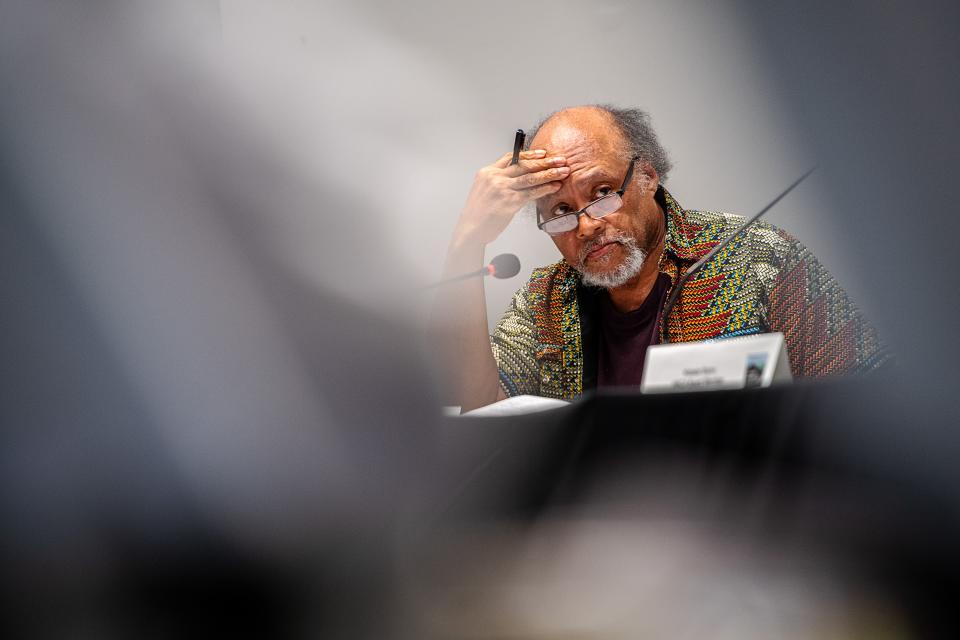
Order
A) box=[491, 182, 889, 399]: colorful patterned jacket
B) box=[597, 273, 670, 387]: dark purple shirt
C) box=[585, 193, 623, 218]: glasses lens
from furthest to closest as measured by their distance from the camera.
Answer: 1. box=[585, 193, 623, 218]: glasses lens
2. box=[597, 273, 670, 387]: dark purple shirt
3. box=[491, 182, 889, 399]: colorful patterned jacket

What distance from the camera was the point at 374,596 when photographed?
0.94 ft

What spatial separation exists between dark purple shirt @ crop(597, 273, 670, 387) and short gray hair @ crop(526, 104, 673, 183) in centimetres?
37

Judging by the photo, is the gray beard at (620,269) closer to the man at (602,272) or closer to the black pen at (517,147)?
the man at (602,272)

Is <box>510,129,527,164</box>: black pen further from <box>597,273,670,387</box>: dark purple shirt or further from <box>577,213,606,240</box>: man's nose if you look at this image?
<box>597,273,670,387</box>: dark purple shirt

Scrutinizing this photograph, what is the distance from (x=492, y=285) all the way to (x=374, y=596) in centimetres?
170

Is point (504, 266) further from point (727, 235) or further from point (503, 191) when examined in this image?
point (727, 235)

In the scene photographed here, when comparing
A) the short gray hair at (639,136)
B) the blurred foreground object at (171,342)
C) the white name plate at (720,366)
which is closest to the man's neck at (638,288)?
the short gray hair at (639,136)

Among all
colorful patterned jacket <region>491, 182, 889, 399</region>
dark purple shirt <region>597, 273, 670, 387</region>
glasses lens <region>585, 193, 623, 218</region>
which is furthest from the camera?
glasses lens <region>585, 193, 623, 218</region>

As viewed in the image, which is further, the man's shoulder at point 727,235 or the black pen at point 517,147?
the black pen at point 517,147

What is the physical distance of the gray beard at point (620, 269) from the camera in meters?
1.61

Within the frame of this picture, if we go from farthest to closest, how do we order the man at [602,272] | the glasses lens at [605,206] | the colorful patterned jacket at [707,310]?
the glasses lens at [605,206]
the man at [602,272]
the colorful patterned jacket at [707,310]

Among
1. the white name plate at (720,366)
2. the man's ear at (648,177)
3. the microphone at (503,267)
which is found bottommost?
the microphone at (503,267)

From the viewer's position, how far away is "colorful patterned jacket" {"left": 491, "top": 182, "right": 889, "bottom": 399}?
4.11 feet

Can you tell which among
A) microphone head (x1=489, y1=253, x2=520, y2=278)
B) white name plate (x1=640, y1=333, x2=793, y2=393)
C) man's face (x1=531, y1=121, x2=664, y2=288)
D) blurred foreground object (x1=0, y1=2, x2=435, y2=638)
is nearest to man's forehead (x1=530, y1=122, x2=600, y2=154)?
man's face (x1=531, y1=121, x2=664, y2=288)
